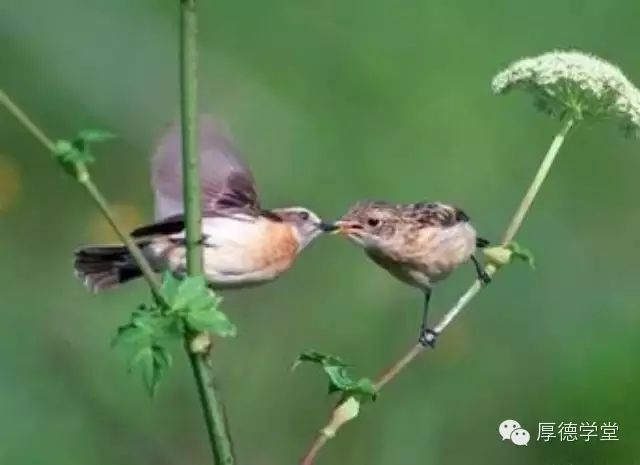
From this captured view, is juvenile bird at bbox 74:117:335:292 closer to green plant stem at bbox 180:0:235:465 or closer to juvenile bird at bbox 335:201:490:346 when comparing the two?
juvenile bird at bbox 335:201:490:346

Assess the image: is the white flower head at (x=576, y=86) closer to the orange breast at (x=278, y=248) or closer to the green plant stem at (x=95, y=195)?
the orange breast at (x=278, y=248)

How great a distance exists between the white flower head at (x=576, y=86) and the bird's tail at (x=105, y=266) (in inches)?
37.9

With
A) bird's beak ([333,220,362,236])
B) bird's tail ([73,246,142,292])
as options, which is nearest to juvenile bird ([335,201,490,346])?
bird's beak ([333,220,362,236])

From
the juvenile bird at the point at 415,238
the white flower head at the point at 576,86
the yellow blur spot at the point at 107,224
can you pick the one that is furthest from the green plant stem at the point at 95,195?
the yellow blur spot at the point at 107,224

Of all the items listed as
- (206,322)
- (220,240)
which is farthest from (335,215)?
(206,322)

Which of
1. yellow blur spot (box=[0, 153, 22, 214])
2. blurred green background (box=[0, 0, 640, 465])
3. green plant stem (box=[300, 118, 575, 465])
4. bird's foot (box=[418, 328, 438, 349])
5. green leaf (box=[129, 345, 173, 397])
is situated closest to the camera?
green leaf (box=[129, 345, 173, 397])

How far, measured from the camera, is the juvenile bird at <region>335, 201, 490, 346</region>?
4.25 m

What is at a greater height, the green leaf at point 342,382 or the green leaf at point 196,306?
the green leaf at point 196,306

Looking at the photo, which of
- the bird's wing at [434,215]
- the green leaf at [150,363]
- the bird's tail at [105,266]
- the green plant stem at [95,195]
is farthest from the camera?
the bird's wing at [434,215]

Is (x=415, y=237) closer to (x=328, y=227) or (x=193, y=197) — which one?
(x=328, y=227)

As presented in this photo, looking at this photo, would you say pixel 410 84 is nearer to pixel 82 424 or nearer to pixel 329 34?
pixel 329 34

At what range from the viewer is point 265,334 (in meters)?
5.96

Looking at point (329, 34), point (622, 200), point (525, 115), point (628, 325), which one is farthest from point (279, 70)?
point (628, 325)

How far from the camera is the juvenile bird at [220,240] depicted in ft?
11.9
